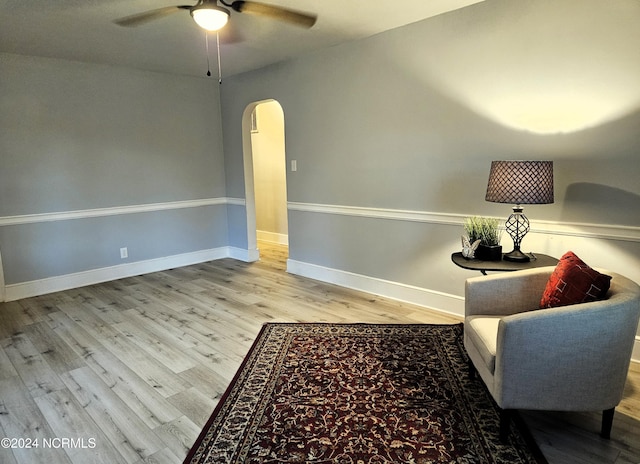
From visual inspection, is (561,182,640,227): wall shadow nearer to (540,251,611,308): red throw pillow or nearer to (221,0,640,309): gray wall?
(221,0,640,309): gray wall

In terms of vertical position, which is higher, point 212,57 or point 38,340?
point 212,57

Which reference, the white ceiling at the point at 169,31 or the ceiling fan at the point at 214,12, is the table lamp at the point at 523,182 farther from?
the ceiling fan at the point at 214,12

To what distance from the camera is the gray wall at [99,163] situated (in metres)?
3.86

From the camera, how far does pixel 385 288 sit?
3.80 meters

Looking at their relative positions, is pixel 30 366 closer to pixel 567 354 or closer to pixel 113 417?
pixel 113 417

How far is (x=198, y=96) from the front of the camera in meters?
5.08

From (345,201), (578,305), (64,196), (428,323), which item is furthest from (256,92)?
(578,305)

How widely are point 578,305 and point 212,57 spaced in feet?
12.9

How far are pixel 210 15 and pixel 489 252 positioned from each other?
2306 millimetres

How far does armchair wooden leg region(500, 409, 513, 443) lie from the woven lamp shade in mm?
1195

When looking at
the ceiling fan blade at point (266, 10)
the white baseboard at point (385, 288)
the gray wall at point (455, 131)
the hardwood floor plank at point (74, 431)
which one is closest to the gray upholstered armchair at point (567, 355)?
the gray wall at point (455, 131)

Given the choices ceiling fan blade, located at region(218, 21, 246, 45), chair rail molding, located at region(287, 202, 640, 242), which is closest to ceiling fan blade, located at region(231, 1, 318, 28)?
ceiling fan blade, located at region(218, 21, 246, 45)

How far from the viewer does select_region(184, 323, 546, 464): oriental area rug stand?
1763mm

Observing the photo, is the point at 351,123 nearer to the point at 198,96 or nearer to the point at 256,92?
the point at 256,92
